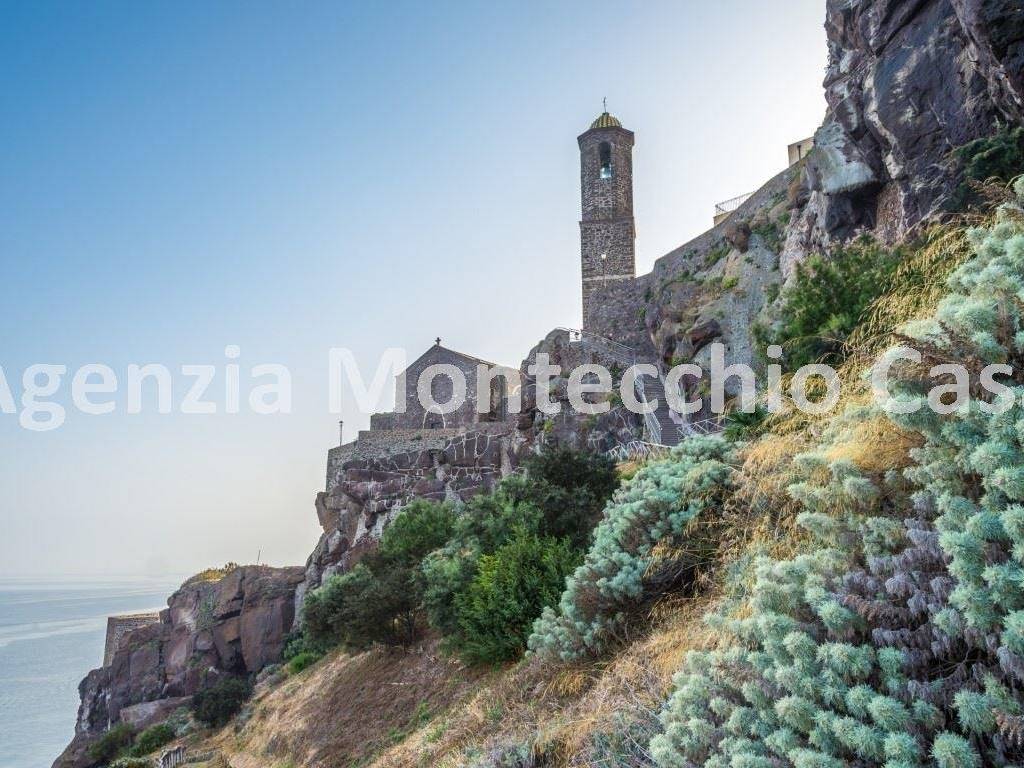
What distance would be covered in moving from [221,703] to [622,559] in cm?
1705

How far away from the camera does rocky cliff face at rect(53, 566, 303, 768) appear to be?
→ 81.2 ft

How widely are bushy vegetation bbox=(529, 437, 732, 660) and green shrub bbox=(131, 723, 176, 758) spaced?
18001 millimetres

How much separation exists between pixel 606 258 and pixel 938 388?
110ft

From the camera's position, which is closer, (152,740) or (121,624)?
(152,740)

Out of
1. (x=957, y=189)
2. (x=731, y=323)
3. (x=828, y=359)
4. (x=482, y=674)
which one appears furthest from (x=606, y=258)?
(x=482, y=674)

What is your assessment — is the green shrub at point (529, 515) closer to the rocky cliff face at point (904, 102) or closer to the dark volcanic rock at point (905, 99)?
the dark volcanic rock at point (905, 99)

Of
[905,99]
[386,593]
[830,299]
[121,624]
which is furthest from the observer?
[121,624]

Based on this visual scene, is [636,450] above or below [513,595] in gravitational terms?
above

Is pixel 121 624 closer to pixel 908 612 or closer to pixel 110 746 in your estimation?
pixel 110 746

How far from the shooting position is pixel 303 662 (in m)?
19.7

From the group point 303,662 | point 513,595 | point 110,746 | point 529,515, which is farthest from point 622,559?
point 110,746

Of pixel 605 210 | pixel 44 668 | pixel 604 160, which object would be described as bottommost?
pixel 44 668

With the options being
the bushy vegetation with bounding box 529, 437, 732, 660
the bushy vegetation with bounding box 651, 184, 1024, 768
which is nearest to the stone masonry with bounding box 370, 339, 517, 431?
the bushy vegetation with bounding box 529, 437, 732, 660

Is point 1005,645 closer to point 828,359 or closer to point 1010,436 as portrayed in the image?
point 1010,436
